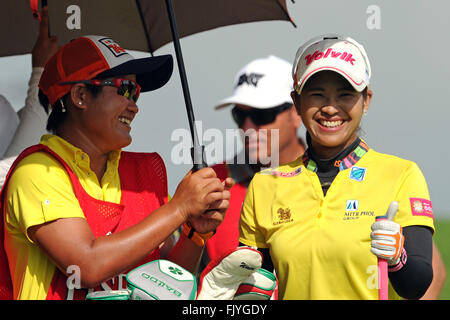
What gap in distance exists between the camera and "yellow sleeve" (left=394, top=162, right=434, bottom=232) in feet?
9.80

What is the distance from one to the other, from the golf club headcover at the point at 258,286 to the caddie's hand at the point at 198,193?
0.36 m

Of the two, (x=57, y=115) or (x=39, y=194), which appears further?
(x=57, y=115)

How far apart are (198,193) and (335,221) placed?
24.0 inches

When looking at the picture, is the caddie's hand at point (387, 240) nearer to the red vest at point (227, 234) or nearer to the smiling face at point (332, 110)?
the smiling face at point (332, 110)

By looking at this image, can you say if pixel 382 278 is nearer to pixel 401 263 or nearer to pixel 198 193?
pixel 401 263

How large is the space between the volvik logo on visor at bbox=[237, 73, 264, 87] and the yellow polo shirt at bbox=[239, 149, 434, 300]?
1.69 meters

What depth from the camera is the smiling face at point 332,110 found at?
3227 mm

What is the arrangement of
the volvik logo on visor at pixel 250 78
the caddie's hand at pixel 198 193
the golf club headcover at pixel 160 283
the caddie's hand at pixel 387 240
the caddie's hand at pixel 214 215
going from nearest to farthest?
1. the caddie's hand at pixel 387 240
2. the golf club headcover at pixel 160 283
3. the caddie's hand at pixel 198 193
4. the caddie's hand at pixel 214 215
5. the volvik logo on visor at pixel 250 78

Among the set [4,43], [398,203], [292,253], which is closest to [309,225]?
[292,253]

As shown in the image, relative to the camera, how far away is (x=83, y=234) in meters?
3.18

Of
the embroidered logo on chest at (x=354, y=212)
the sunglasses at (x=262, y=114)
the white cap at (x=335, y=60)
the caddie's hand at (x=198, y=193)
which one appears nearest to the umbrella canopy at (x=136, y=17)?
the sunglasses at (x=262, y=114)

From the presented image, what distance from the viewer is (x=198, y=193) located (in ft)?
10.9

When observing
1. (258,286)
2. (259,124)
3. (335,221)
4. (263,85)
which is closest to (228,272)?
(258,286)
